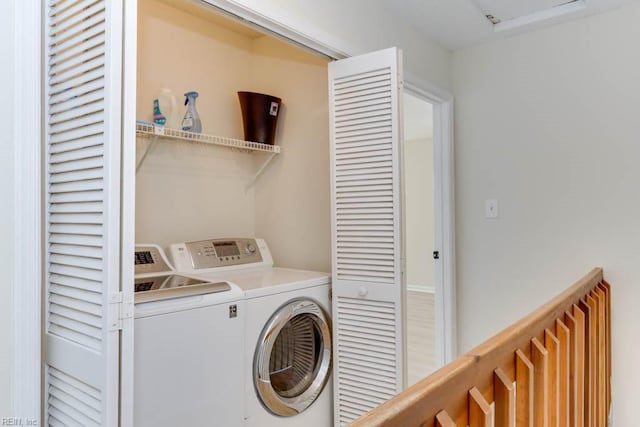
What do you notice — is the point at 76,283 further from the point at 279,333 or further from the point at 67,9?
the point at 279,333

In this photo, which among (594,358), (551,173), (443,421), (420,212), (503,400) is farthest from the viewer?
(420,212)

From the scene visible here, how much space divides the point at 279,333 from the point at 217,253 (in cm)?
58

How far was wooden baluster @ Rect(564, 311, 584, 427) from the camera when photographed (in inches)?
55.2

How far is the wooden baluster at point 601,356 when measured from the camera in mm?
1945

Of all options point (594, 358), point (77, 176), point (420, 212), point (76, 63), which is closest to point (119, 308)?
point (77, 176)

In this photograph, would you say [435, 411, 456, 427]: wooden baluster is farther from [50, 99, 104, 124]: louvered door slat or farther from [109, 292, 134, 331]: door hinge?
[50, 99, 104, 124]: louvered door slat

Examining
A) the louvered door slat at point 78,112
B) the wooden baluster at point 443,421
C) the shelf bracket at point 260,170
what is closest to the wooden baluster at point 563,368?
the wooden baluster at point 443,421

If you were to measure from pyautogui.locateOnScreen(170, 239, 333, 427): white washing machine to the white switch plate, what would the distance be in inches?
47.2

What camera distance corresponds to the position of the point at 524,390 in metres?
1.02

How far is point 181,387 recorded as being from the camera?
1.49 meters

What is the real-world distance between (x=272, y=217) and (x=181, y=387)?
1373mm

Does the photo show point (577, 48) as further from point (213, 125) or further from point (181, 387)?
point (181, 387)

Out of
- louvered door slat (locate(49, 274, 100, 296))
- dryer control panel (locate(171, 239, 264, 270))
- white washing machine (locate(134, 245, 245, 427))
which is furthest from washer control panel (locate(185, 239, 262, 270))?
louvered door slat (locate(49, 274, 100, 296))

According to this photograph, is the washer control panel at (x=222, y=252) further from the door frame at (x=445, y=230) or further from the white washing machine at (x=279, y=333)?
the door frame at (x=445, y=230)
